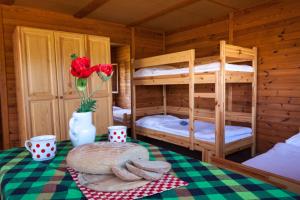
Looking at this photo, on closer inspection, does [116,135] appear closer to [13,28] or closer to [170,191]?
[170,191]

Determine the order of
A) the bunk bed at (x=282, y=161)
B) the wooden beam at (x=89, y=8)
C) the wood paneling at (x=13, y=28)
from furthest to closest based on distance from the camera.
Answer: the wood paneling at (x=13, y=28), the wooden beam at (x=89, y=8), the bunk bed at (x=282, y=161)

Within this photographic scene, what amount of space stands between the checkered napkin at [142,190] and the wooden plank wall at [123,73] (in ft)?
11.3

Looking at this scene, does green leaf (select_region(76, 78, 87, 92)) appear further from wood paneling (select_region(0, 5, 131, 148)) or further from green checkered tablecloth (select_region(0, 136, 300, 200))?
wood paneling (select_region(0, 5, 131, 148))

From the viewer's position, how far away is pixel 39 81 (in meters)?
2.62

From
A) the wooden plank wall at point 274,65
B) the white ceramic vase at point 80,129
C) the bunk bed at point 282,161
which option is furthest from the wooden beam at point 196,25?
the white ceramic vase at point 80,129

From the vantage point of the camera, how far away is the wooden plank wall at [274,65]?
262 centimetres

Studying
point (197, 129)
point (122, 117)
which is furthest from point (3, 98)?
point (197, 129)

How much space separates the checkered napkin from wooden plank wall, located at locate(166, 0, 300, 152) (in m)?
2.51

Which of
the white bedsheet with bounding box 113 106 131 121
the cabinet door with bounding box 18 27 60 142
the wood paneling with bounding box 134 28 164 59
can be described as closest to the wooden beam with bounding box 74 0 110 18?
the cabinet door with bounding box 18 27 60 142

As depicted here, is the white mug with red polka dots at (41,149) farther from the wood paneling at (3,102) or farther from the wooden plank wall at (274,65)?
the wooden plank wall at (274,65)

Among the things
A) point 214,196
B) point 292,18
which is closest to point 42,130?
point 214,196

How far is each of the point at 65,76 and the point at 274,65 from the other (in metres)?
2.75

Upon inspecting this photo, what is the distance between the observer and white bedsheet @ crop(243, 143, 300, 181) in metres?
1.48

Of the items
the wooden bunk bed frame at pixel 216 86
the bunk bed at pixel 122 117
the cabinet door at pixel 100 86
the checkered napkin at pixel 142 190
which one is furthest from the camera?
the bunk bed at pixel 122 117
